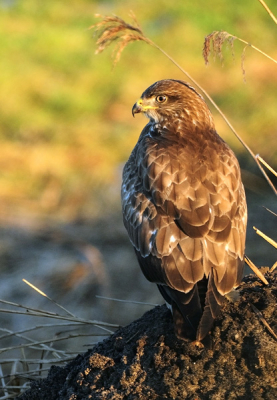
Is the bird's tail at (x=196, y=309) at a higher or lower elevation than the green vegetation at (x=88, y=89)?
lower

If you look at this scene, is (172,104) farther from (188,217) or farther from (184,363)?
(184,363)

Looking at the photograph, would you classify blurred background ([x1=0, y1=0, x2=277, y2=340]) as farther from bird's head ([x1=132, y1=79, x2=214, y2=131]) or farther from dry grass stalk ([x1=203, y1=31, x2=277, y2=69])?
bird's head ([x1=132, y1=79, x2=214, y2=131])

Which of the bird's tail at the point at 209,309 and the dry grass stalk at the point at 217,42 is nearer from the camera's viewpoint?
the bird's tail at the point at 209,309

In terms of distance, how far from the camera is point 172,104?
532 cm

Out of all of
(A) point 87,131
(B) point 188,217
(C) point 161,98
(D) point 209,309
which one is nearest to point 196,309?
(D) point 209,309

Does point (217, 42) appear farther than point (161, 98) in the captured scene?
No

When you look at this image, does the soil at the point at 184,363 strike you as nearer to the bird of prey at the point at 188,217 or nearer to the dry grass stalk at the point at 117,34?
the bird of prey at the point at 188,217

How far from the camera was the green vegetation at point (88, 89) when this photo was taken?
33.3 ft

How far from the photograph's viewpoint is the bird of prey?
4.01 m

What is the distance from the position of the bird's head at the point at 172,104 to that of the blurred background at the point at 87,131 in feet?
2.13

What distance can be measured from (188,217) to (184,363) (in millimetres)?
935

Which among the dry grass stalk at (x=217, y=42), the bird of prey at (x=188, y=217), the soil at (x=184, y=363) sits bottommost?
the soil at (x=184, y=363)

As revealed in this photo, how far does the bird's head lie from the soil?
152cm

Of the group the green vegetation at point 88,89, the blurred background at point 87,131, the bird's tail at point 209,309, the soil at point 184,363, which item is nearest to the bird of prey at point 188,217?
the bird's tail at point 209,309
